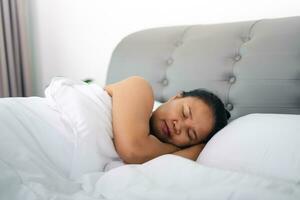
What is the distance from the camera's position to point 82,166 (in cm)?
93

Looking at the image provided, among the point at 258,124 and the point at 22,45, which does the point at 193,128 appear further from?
the point at 22,45

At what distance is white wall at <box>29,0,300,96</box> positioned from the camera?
1.58 metres

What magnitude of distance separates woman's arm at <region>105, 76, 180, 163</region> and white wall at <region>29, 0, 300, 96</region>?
27.9 inches

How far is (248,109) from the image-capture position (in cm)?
122

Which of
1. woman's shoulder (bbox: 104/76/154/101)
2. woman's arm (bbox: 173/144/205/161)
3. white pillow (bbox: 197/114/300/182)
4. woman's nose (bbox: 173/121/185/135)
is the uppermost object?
woman's shoulder (bbox: 104/76/154/101)

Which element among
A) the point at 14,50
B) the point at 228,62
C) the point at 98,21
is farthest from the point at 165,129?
the point at 14,50

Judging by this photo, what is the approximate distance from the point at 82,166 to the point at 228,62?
0.69 metres

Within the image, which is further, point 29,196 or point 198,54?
point 198,54

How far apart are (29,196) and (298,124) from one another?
0.69 m

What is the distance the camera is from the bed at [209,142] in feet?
2.38

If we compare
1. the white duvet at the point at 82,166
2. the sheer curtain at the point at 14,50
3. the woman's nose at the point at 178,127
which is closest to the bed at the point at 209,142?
the white duvet at the point at 82,166

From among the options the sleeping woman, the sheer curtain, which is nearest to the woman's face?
the sleeping woman

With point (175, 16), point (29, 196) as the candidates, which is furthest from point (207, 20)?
point (29, 196)

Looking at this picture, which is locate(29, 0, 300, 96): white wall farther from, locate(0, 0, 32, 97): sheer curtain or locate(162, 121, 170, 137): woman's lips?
locate(162, 121, 170, 137): woman's lips
